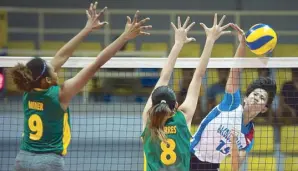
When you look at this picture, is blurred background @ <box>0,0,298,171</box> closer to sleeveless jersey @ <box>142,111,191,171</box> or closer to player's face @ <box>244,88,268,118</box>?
player's face @ <box>244,88,268,118</box>

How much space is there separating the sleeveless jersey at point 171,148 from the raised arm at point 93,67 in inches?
23.3

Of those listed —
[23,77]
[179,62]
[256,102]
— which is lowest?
[256,102]

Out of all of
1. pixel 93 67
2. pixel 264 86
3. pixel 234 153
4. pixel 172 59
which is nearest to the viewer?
pixel 93 67

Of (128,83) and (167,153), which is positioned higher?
(128,83)

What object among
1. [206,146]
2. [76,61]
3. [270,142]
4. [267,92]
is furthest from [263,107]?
[270,142]

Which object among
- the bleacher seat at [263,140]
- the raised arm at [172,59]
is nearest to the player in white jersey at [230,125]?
the raised arm at [172,59]

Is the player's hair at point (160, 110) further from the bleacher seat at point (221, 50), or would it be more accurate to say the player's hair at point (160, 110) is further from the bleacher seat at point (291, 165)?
the bleacher seat at point (221, 50)

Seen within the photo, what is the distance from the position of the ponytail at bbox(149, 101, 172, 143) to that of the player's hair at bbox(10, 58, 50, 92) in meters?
0.80

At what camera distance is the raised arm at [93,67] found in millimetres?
4668

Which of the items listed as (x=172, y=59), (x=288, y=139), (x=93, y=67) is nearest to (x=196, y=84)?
(x=172, y=59)

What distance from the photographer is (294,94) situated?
402 inches

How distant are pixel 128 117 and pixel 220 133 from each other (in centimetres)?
381

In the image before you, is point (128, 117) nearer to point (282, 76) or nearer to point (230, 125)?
point (282, 76)

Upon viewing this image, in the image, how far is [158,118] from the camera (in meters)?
4.74
